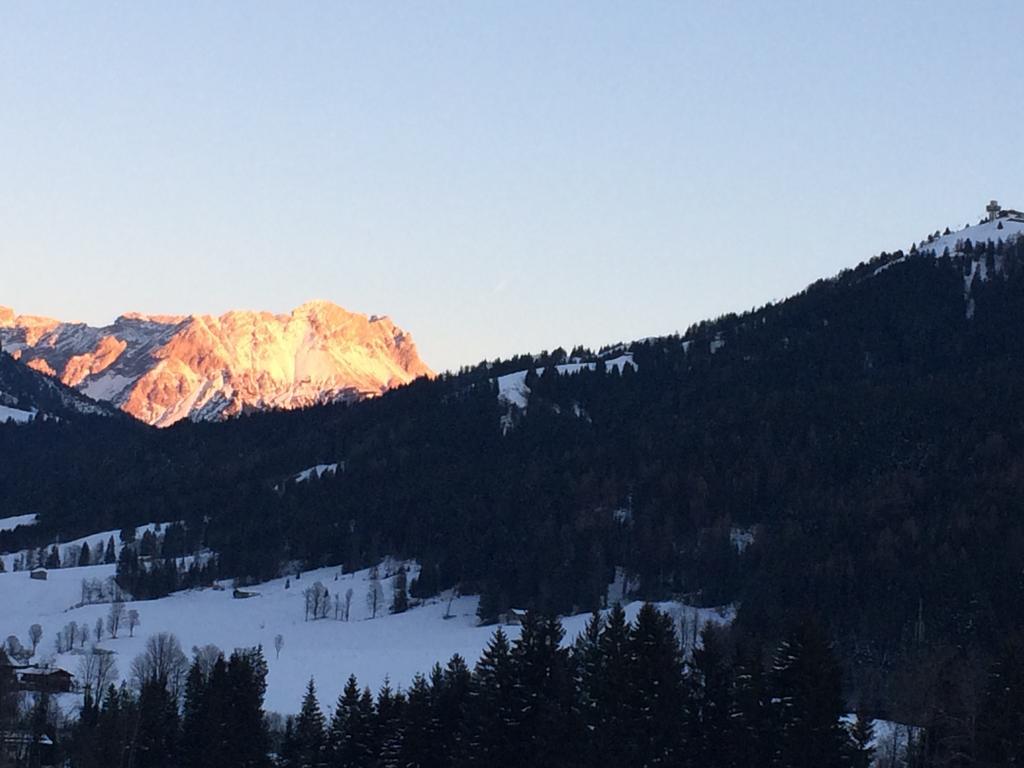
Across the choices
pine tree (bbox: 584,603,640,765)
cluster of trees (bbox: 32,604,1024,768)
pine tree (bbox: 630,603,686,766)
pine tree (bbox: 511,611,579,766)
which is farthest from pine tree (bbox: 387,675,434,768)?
pine tree (bbox: 630,603,686,766)

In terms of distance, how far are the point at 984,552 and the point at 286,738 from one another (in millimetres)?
116202

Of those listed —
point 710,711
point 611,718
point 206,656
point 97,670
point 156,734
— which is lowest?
point 156,734

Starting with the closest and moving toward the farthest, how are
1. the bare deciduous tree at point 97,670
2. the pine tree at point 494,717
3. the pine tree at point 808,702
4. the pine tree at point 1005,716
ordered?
1. the pine tree at point 1005,716
2. the pine tree at point 808,702
3. the pine tree at point 494,717
4. the bare deciduous tree at point 97,670

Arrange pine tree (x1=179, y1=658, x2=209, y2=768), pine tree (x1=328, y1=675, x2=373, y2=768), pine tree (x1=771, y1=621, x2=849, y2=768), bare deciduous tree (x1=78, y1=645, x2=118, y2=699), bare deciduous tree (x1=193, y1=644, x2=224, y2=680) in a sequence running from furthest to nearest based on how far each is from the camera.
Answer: bare deciduous tree (x1=193, y1=644, x2=224, y2=680)
bare deciduous tree (x1=78, y1=645, x2=118, y2=699)
pine tree (x1=179, y1=658, x2=209, y2=768)
pine tree (x1=328, y1=675, x2=373, y2=768)
pine tree (x1=771, y1=621, x2=849, y2=768)

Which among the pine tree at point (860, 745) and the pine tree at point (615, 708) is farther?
the pine tree at point (615, 708)

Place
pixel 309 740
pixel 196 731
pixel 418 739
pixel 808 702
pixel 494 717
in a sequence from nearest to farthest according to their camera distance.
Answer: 1. pixel 808 702
2. pixel 494 717
3. pixel 418 739
4. pixel 309 740
5. pixel 196 731

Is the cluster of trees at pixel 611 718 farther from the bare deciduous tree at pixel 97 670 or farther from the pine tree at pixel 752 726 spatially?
the bare deciduous tree at pixel 97 670

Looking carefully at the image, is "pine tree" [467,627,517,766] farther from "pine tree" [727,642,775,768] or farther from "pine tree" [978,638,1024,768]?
"pine tree" [978,638,1024,768]

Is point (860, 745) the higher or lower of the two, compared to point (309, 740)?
higher

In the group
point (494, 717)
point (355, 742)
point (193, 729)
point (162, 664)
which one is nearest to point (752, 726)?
point (494, 717)

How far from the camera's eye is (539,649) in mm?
86375

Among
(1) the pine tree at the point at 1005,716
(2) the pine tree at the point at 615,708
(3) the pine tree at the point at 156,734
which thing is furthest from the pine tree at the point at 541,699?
(3) the pine tree at the point at 156,734

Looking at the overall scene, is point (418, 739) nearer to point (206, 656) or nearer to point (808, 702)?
point (808, 702)

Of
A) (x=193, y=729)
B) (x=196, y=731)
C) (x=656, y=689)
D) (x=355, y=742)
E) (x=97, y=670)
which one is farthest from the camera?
(x=97, y=670)
